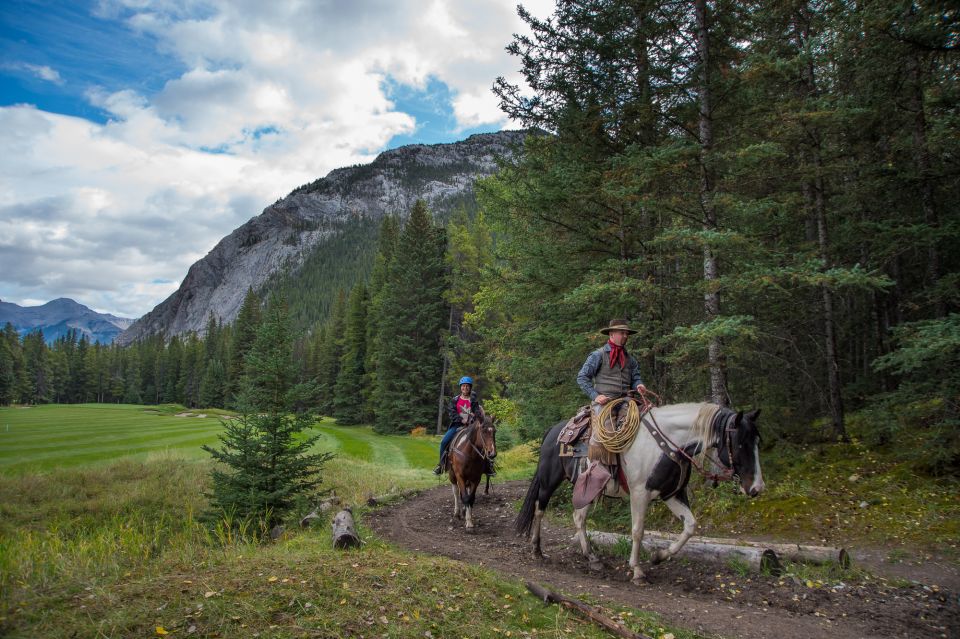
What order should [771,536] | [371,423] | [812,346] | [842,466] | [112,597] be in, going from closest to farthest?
[112,597] < [771,536] < [842,466] < [812,346] < [371,423]

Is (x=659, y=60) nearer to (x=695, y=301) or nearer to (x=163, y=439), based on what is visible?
(x=695, y=301)

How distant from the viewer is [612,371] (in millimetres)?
7438

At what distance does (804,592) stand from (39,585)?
8.19m

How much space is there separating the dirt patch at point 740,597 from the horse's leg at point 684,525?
12.4 inches

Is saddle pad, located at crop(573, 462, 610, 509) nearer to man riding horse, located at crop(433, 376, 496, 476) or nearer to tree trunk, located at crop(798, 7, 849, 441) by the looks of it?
man riding horse, located at crop(433, 376, 496, 476)

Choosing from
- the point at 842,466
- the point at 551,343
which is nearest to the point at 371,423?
the point at 551,343

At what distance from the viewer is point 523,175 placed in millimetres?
12891

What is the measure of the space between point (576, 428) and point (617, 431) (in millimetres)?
829

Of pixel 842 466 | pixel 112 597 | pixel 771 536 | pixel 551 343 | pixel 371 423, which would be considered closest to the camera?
pixel 112 597

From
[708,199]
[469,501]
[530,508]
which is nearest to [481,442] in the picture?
[469,501]

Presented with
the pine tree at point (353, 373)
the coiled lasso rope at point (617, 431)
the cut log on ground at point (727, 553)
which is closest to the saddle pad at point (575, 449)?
the coiled lasso rope at point (617, 431)

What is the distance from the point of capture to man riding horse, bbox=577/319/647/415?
23.8 ft

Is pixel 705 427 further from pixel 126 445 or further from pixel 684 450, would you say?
pixel 126 445

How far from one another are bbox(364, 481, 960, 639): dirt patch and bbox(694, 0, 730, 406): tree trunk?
383 centimetres
